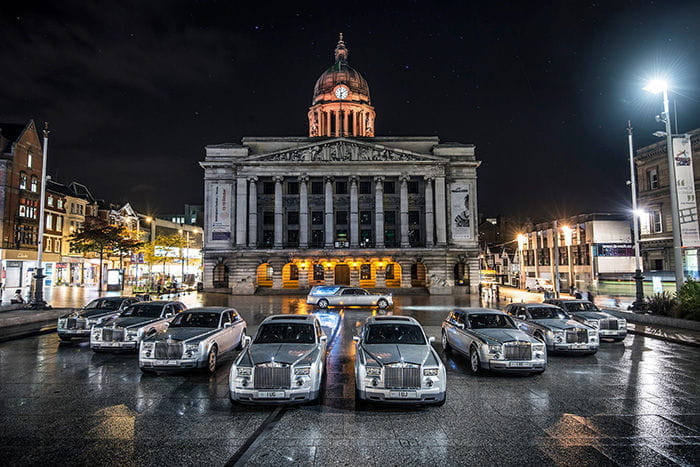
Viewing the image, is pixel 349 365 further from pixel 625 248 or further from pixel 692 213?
pixel 625 248

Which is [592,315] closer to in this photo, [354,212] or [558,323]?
[558,323]

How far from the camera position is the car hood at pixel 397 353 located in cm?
866

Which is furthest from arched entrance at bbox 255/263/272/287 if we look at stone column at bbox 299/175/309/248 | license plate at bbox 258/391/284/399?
license plate at bbox 258/391/284/399

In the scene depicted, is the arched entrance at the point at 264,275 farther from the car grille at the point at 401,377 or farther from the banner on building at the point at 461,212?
the car grille at the point at 401,377

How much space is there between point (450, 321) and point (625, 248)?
31620mm

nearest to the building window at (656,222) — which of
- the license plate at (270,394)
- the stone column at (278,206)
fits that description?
the stone column at (278,206)

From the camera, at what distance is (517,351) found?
10789 millimetres

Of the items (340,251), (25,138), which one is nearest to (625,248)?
(340,251)

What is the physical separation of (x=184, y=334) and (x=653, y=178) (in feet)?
153

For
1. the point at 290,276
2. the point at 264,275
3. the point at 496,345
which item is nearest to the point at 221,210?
the point at 264,275

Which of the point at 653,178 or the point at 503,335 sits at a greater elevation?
the point at 653,178

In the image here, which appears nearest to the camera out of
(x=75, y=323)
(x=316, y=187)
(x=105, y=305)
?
(x=75, y=323)

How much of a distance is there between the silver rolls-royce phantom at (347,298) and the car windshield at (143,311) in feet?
54.0

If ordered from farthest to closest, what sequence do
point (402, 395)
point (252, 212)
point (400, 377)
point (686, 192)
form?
point (252, 212) → point (686, 192) → point (400, 377) → point (402, 395)
